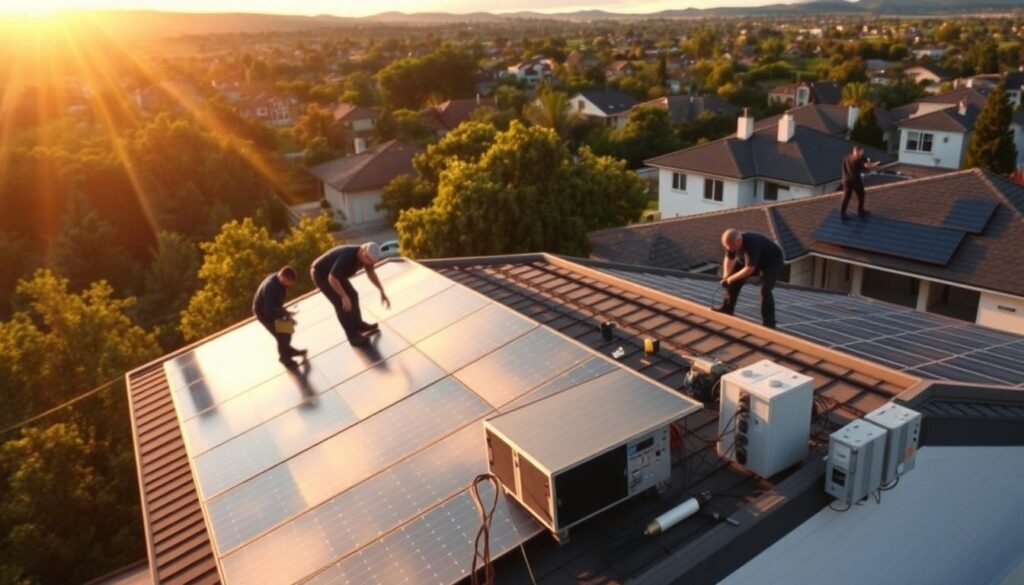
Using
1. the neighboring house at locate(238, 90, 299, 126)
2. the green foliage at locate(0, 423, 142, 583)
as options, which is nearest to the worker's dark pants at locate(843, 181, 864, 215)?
the green foliage at locate(0, 423, 142, 583)

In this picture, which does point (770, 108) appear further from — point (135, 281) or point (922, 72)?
point (135, 281)

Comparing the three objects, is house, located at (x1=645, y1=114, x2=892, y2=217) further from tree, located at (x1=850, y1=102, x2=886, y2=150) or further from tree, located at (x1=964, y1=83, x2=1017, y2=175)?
tree, located at (x1=850, y1=102, x2=886, y2=150)

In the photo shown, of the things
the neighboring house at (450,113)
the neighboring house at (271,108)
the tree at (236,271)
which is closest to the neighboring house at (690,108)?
the neighboring house at (450,113)

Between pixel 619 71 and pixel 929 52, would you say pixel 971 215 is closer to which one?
pixel 619 71

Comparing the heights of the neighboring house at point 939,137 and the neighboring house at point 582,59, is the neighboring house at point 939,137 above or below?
below

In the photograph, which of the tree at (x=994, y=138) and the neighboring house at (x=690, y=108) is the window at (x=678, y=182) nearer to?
the tree at (x=994, y=138)

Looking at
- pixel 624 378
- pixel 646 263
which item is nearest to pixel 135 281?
pixel 646 263

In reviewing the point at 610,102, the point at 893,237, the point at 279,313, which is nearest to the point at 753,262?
the point at 279,313
